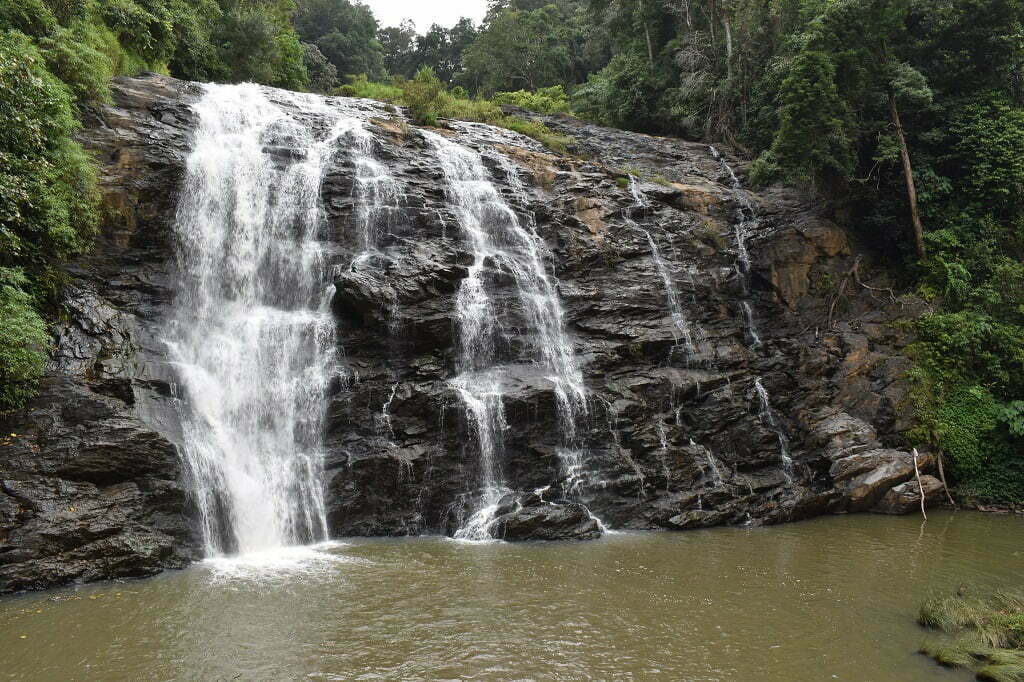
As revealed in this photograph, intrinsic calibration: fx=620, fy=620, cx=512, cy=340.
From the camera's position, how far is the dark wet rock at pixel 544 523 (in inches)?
461

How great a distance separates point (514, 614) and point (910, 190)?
18.7 metres

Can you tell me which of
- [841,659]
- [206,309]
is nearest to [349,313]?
[206,309]

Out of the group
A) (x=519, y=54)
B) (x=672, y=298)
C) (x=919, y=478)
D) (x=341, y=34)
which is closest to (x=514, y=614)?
(x=919, y=478)

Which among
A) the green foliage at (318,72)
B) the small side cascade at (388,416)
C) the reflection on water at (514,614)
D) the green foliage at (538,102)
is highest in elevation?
the green foliage at (318,72)

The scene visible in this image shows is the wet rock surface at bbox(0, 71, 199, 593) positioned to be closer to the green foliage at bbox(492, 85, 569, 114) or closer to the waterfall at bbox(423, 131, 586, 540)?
the waterfall at bbox(423, 131, 586, 540)

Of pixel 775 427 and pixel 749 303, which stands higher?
pixel 749 303

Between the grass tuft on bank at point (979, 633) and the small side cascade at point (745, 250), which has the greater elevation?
the small side cascade at point (745, 250)

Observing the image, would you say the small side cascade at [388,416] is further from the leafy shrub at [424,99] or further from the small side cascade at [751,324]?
the leafy shrub at [424,99]

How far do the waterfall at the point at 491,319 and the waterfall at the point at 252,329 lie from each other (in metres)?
3.16

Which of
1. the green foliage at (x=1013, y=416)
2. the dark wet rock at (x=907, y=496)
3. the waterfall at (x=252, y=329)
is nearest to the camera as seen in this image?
the waterfall at (x=252, y=329)

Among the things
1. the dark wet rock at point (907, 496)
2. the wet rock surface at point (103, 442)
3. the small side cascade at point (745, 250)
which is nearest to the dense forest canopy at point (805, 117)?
the wet rock surface at point (103, 442)

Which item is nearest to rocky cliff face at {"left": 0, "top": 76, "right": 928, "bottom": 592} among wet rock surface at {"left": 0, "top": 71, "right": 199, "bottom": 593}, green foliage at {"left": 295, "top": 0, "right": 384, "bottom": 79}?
wet rock surface at {"left": 0, "top": 71, "right": 199, "bottom": 593}

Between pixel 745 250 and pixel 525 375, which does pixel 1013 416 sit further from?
pixel 525 375

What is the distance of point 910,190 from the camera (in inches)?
757
